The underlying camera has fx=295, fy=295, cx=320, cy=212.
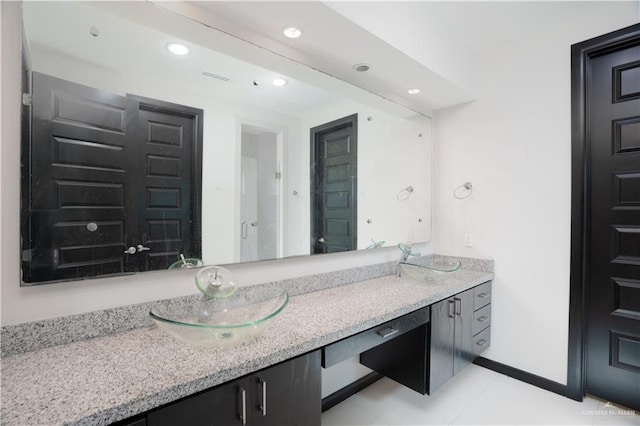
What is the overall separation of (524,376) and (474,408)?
2.02 ft

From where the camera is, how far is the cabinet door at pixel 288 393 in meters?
1.03

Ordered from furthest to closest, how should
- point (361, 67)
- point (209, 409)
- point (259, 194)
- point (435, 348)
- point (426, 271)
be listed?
point (426, 271) < point (361, 67) < point (435, 348) < point (259, 194) < point (209, 409)

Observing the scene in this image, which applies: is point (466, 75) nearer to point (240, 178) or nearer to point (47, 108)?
point (240, 178)

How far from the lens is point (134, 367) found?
0.94m

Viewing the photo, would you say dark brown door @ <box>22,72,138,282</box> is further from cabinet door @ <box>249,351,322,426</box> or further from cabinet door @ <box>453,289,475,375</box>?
cabinet door @ <box>453,289,475,375</box>

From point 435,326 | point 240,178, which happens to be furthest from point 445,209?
point 240,178

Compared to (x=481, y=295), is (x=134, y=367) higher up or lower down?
higher up

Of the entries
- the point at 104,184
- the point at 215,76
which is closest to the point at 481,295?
the point at 215,76

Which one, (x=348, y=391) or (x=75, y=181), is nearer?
(x=75, y=181)

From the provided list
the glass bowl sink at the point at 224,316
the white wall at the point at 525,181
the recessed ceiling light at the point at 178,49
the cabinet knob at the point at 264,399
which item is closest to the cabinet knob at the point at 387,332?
the glass bowl sink at the point at 224,316

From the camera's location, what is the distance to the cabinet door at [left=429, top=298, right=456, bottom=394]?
179 centimetres

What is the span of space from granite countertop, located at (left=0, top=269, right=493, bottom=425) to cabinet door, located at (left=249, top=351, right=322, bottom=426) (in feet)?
0.16

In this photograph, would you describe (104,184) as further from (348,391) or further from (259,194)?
(348,391)

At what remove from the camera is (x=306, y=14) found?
1395 mm
